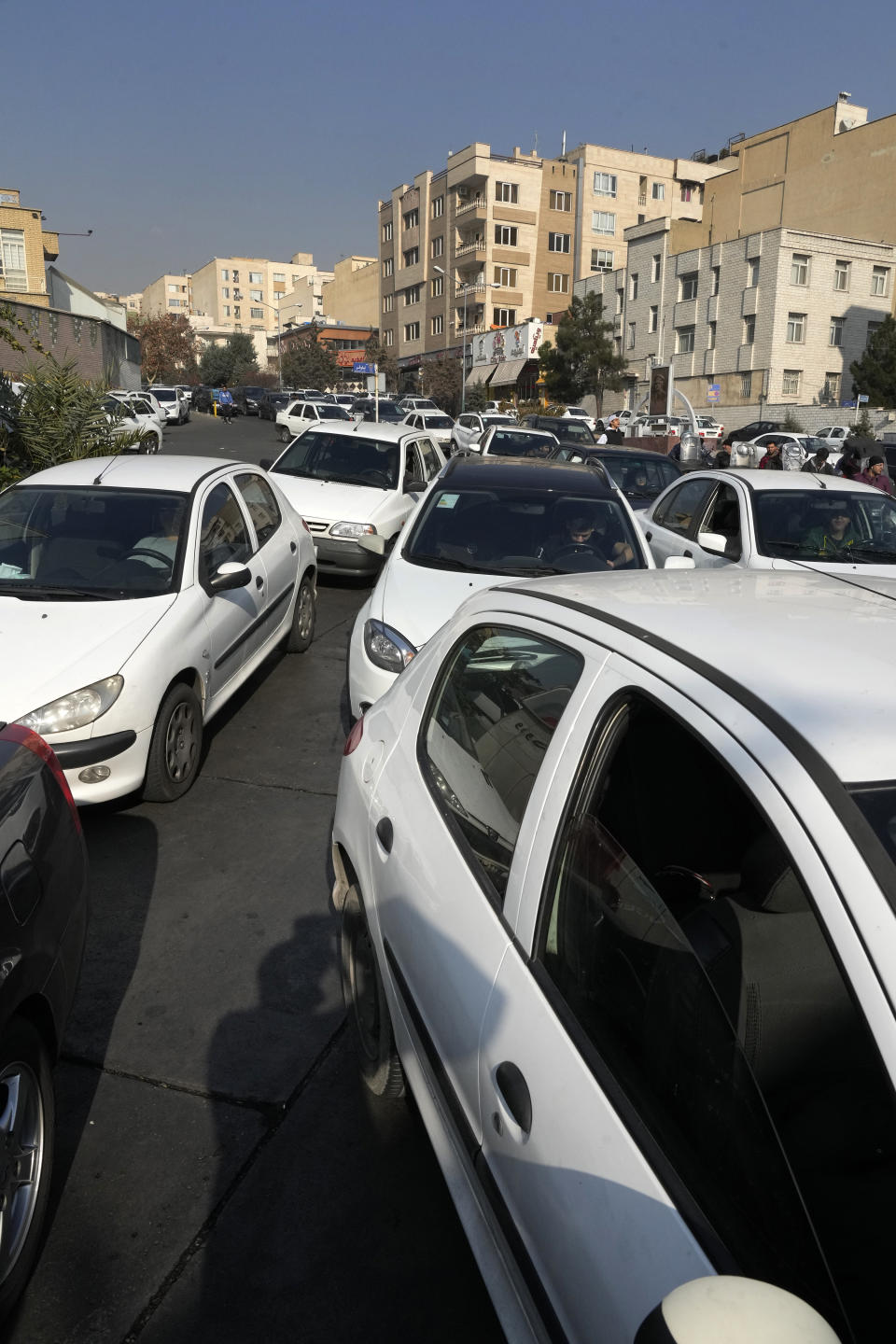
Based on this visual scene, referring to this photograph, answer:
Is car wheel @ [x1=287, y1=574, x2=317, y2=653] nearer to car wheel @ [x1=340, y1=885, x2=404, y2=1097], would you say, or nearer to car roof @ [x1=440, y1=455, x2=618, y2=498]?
car roof @ [x1=440, y1=455, x2=618, y2=498]

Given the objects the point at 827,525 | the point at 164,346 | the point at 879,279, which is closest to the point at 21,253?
the point at 164,346

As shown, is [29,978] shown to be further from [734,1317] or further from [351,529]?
[351,529]

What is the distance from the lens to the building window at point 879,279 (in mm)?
52000

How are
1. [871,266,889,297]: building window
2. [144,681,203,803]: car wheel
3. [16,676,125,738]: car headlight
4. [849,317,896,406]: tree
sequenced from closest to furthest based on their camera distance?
[16,676,125,738]: car headlight
[144,681,203,803]: car wheel
[849,317,896,406]: tree
[871,266,889,297]: building window

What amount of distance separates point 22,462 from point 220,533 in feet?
18.7

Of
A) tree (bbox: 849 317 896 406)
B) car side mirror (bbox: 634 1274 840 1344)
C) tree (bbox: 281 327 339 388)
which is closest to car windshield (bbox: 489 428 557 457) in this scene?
car side mirror (bbox: 634 1274 840 1344)

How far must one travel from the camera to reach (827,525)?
733 cm

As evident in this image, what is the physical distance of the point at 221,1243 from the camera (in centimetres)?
245

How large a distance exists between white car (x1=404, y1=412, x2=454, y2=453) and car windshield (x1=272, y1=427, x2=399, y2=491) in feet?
54.2

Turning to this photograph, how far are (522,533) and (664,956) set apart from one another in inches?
186

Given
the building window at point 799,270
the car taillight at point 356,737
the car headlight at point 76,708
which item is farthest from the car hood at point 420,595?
the building window at point 799,270

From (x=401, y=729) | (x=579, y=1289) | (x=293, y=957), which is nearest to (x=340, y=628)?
(x=293, y=957)

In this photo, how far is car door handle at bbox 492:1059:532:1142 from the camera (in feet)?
5.65

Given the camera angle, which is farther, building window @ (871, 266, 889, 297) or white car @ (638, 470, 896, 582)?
building window @ (871, 266, 889, 297)
